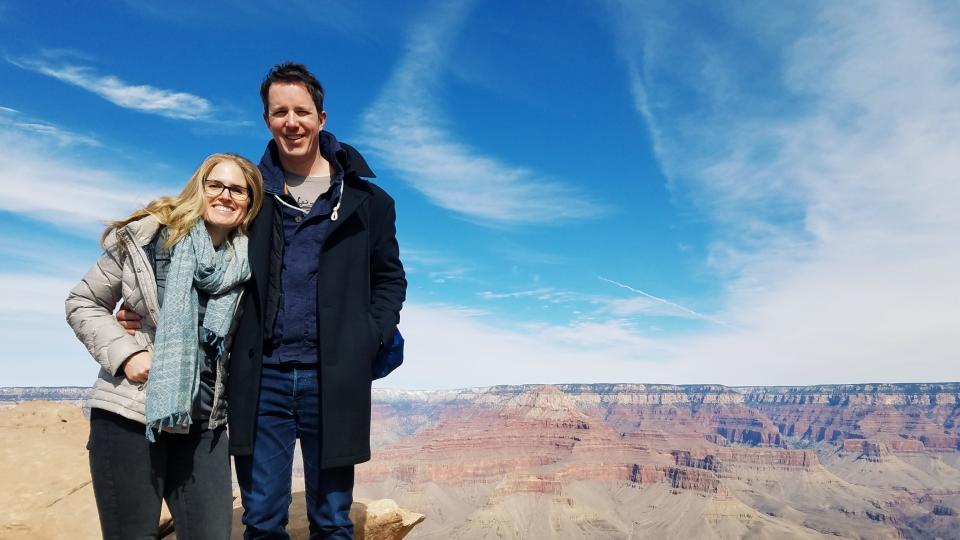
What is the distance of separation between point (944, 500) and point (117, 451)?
186479 millimetres

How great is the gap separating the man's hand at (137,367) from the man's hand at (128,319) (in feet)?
0.67

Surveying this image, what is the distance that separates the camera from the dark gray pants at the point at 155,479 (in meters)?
3.08

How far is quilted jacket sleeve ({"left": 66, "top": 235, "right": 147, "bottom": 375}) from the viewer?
3078mm

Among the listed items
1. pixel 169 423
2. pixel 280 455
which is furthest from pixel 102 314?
pixel 280 455

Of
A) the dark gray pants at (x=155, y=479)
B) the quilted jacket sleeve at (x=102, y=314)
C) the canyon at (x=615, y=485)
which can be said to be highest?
the quilted jacket sleeve at (x=102, y=314)

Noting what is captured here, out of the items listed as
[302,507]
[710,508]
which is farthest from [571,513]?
Result: [302,507]

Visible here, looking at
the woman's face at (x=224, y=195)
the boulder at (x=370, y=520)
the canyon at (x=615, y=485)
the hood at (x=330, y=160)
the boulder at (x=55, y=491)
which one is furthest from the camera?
the canyon at (x=615, y=485)

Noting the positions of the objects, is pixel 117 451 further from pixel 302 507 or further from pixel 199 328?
pixel 302 507

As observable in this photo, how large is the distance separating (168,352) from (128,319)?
34 cm

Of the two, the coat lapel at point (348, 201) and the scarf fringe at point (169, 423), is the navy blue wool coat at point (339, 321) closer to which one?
the coat lapel at point (348, 201)

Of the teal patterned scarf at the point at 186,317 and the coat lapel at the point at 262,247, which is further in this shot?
the coat lapel at the point at 262,247

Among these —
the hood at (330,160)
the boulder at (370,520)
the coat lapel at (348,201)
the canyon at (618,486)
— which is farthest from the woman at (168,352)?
the canyon at (618,486)

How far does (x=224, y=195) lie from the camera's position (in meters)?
3.30

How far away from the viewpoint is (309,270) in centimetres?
341
